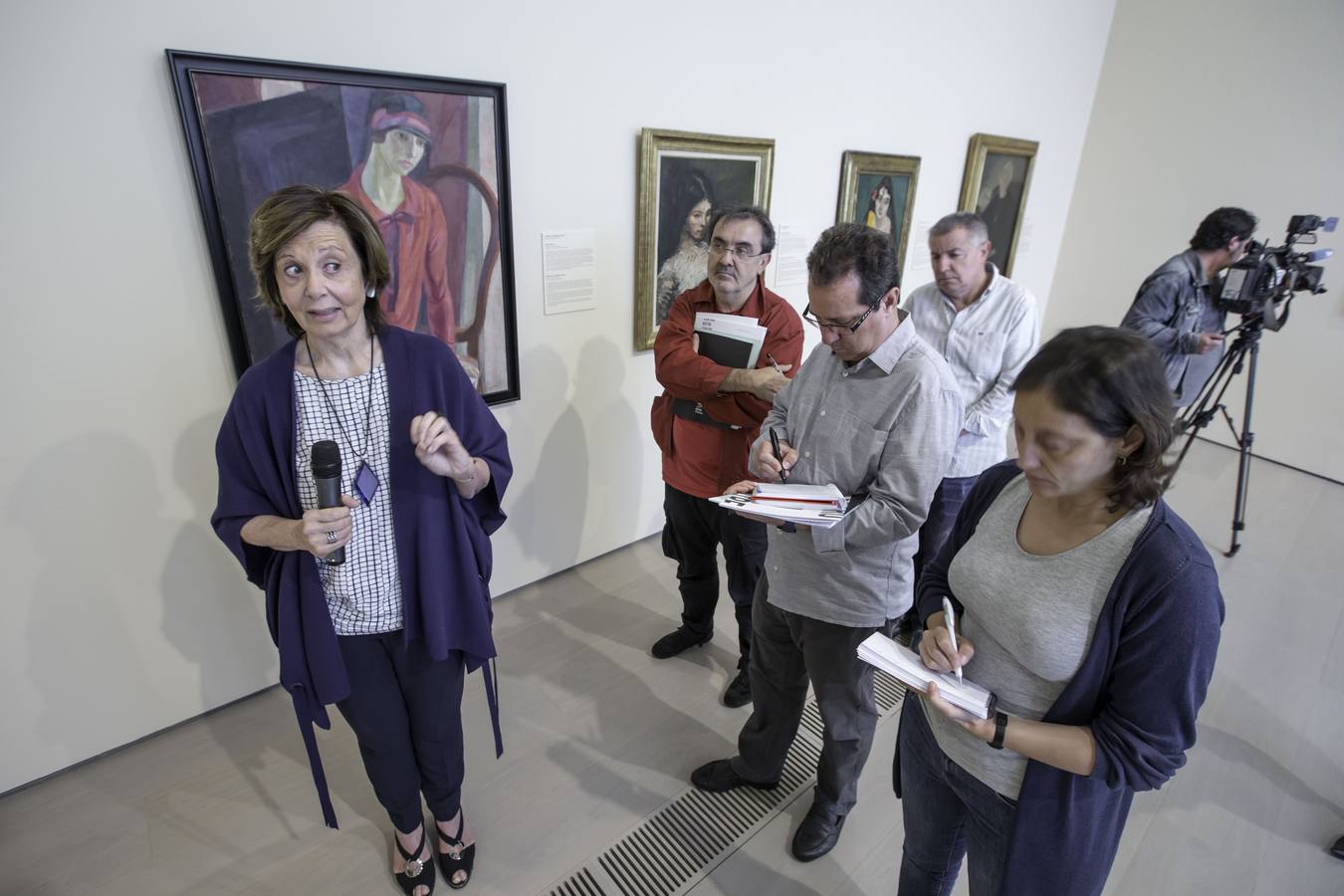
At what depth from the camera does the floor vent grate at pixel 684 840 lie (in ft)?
6.75

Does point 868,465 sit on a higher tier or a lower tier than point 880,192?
lower

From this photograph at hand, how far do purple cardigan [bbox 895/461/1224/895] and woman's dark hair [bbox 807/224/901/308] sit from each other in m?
0.80

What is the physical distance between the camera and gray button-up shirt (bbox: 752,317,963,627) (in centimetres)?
162

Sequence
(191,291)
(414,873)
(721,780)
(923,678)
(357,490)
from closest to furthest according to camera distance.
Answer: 1. (923,678)
2. (357,490)
3. (414,873)
4. (191,291)
5. (721,780)

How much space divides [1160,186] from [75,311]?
7.57 metres

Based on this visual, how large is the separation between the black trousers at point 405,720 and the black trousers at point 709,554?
3.68 ft

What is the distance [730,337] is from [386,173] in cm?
139

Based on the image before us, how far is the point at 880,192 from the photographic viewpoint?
436cm

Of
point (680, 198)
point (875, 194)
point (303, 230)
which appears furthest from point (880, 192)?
point (303, 230)

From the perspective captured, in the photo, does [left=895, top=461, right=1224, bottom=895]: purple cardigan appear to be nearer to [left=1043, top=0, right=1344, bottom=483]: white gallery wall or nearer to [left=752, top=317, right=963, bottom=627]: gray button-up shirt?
[left=752, top=317, right=963, bottom=627]: gray button-up shirt

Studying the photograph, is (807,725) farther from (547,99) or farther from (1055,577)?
(547,99)

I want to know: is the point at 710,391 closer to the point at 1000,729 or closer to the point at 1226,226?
the point at 1000,729

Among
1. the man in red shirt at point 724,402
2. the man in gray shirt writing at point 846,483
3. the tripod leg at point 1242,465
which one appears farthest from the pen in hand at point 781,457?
the tripod leg at point 1242,465

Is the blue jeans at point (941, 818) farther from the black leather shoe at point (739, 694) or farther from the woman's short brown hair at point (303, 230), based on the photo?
the woman's short brown hair at point (303, 230)
